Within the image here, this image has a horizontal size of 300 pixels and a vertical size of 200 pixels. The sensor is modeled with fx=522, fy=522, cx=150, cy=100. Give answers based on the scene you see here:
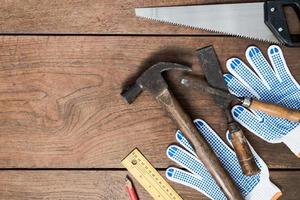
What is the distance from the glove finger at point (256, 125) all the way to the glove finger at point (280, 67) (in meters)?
0.10

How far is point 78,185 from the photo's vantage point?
123 centimetres

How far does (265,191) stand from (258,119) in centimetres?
17

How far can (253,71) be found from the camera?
1222 mm

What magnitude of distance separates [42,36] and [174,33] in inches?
12.1

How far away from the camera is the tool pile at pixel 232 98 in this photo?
1174 millimetres

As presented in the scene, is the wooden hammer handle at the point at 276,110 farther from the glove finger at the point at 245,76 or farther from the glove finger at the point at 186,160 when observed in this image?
the glove finger at the point at 186,160

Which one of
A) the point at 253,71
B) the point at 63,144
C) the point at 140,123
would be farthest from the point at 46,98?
the point at 253,71

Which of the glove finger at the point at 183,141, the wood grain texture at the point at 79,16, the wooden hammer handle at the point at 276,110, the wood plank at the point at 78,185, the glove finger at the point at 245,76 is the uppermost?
the wood grain texture at the point at 79,16

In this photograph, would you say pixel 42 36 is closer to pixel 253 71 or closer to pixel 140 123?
pixel 140 123

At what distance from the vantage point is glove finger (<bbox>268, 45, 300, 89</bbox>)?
1216 mm

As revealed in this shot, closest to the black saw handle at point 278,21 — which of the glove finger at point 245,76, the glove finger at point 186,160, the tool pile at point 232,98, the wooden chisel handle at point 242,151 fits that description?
the tool pile at point 232,98

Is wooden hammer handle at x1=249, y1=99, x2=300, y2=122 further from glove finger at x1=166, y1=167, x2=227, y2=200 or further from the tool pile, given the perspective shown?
glove finger at x1=166, y1=167, x2=227, y2=200

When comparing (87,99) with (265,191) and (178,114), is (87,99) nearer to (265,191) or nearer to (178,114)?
(178,114)

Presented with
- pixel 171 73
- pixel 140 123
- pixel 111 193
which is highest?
pixel 171 73
